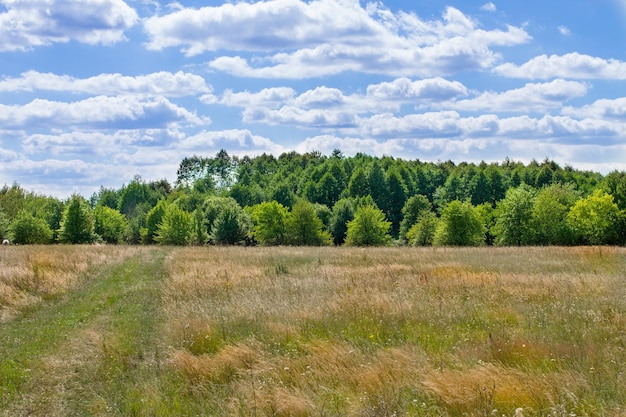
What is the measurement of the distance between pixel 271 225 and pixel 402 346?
64.5 meters

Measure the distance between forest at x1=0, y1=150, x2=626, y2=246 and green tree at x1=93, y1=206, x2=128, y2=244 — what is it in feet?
0.80

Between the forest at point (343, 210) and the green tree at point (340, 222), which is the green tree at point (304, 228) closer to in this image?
the forest at point (343, 210)

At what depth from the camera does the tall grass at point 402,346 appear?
248 inches

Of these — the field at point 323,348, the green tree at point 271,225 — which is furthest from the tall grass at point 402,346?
the green tree at point 271,225

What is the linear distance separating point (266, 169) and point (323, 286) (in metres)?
147

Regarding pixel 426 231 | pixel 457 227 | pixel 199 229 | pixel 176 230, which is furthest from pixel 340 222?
pixel 176 230

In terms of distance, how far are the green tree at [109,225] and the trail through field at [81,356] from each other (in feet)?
235

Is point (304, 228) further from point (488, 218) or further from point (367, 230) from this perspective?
point (488, 218)

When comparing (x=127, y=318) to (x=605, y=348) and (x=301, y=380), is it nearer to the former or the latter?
(x=301, y=380)

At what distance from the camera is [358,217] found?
72.6 m

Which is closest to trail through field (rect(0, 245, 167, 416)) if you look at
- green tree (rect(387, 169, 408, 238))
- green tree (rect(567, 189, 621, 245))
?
green tree (rect(567, 189, 621, 245))

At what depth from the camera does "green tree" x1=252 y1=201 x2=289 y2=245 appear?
7169 cm

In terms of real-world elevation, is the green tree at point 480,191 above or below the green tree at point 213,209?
above

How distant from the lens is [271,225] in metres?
72.5
